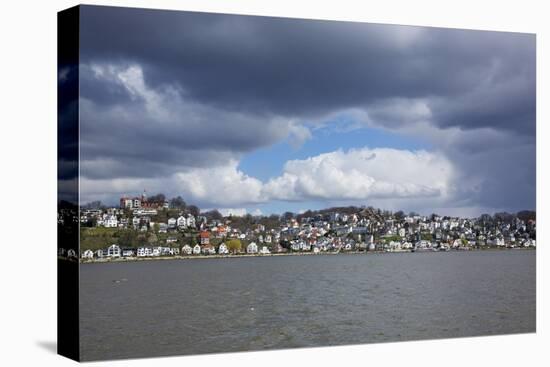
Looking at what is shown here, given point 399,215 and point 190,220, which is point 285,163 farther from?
point 399,215

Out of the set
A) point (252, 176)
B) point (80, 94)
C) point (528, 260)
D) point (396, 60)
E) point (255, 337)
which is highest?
point (396, 60)

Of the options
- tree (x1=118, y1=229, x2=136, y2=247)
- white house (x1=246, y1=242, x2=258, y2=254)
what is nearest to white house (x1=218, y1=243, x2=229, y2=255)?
white house (x1=246, y1=242, x2=258, y2=254)

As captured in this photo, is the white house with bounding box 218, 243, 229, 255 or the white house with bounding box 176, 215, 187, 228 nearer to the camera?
the white house with bounding box 176, 215, 187, 228

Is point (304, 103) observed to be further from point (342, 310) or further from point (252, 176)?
point (342, 310)

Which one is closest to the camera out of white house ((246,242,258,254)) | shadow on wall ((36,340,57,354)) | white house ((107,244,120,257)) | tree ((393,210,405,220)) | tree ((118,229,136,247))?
shadow on wall ((36,340,57,354))

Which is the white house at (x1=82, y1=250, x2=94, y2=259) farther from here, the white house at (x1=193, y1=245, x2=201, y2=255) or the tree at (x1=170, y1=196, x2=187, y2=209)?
the white house at (x1=193, y1=245, x2=201, y2=255)

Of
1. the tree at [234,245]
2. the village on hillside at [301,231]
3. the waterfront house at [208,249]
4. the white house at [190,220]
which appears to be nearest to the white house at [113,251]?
the village on hillside at [301,231]

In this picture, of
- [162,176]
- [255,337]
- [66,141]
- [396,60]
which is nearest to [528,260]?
[396,60]

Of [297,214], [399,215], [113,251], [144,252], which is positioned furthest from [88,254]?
[399,215]
